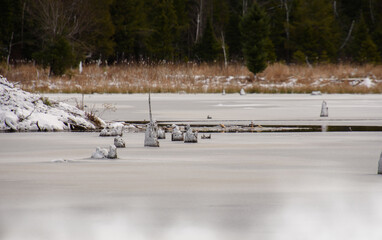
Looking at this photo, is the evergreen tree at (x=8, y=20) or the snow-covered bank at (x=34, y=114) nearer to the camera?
the snow-covered bank at (x=34, y=114)

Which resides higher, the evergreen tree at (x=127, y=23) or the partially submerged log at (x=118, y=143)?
the evergreen tree at (x=127, y=23)

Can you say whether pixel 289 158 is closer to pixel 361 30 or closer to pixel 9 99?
pixel 9 99

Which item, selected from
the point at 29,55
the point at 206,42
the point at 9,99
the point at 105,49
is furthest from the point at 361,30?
the point at 9,99

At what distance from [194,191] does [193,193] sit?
0.36 feet

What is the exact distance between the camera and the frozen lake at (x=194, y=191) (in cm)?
480

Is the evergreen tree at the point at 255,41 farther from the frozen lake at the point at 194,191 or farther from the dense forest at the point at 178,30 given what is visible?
the frozen lake at the point at 194,191

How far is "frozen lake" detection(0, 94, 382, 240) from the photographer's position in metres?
4.80

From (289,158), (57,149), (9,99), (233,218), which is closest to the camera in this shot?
(233,218)

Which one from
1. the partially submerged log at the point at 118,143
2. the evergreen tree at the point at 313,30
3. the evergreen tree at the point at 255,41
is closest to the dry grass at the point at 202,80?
the evergreen tree at the point at 255,41

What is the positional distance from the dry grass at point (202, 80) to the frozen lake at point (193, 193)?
2567 cm

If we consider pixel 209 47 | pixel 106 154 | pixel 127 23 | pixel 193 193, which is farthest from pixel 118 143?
pixel 127 23

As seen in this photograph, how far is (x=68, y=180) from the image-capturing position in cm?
694

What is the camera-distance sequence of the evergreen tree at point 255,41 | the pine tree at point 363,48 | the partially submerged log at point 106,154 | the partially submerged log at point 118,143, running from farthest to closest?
the pine tree at point 363,48, the evergreen tree at point 255,41, the partially submerged log at point 118,143, the partially submerged log at point 106,154

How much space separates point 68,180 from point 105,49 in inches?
2273
